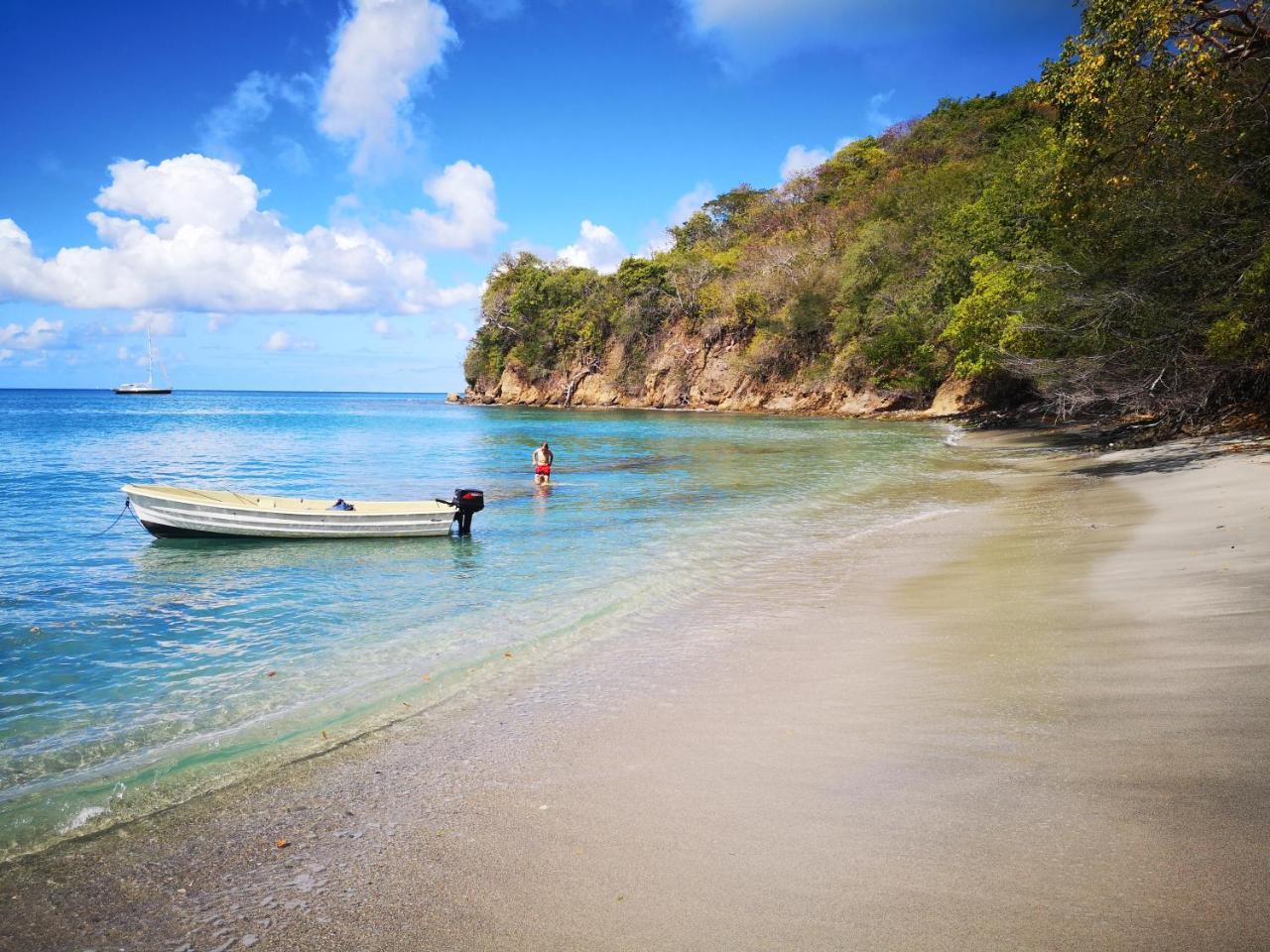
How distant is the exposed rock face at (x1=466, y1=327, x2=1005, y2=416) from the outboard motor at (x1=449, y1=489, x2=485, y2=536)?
42528 mm

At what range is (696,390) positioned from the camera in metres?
76.8

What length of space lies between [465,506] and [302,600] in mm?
Result: 4961

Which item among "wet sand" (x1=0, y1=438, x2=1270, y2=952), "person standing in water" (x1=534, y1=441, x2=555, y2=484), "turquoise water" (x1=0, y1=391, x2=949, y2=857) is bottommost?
"turquoise water" (x1=0, y1=391, x2=949, y2=857)

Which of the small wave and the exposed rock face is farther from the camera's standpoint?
the exposed rock face

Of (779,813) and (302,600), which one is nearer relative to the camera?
(779,813)

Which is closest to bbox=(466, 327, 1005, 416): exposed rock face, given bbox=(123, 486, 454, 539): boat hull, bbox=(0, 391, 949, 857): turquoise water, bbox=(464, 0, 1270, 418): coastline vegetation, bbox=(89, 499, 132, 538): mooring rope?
bbox=(464, 0, 1270, 418): coastline vegetation

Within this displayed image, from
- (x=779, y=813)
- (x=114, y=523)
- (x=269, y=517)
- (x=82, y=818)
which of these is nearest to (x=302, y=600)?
(x=269, y=517)

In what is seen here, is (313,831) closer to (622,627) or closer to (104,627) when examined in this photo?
(622,627)

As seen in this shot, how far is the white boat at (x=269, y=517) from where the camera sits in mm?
14234

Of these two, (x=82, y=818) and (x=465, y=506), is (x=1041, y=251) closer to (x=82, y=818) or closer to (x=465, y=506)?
(x=465, y=506)

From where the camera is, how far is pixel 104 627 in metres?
9.02

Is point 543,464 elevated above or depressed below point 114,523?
above

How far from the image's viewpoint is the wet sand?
10.5 feet

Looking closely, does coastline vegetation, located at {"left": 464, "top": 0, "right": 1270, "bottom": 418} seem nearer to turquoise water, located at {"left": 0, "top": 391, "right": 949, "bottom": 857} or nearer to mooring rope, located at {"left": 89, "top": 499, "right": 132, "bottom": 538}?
turquoise water, located at {"left": 0, "top": 391, "right": 949, "bottom": 857}
